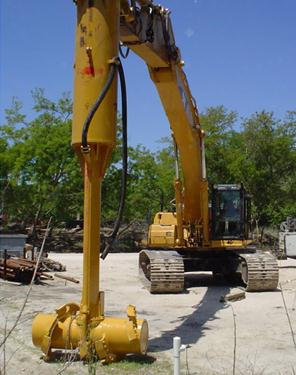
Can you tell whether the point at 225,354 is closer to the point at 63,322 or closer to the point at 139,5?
the point at 63,322

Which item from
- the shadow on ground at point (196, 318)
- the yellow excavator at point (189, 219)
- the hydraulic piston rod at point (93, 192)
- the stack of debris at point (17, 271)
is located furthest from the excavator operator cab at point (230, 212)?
the hydraulic piston rod at point (93, 192)

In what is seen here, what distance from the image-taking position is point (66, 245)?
3169 centimetres

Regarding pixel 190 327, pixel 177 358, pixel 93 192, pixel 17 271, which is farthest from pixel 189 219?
pixel 177 358

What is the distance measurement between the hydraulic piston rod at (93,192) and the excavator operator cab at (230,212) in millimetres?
7543

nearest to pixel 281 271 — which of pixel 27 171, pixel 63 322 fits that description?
Answer: pixel 63 322

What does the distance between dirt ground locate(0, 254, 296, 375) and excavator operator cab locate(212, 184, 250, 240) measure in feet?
4.67

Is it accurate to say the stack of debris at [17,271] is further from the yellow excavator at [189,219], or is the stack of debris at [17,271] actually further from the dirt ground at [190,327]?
the yellow excavator at [189,219]

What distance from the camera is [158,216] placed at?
1474cm

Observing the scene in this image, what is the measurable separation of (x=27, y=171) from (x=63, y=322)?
23.6 meters

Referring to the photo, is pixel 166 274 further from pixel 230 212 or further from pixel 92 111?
pixel 92 111

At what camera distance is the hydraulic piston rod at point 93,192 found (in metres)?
6.12

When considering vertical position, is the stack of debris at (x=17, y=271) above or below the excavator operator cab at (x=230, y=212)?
below

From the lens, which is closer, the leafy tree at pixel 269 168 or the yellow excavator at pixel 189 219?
the yellow excavator at pixel 189 219

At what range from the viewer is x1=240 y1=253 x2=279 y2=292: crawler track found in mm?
12586
